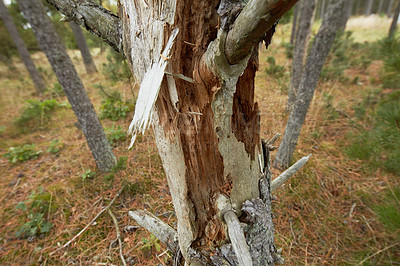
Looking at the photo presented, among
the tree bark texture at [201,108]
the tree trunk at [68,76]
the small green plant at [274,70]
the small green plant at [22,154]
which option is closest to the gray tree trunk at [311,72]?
the tree bark texture at [201,108]

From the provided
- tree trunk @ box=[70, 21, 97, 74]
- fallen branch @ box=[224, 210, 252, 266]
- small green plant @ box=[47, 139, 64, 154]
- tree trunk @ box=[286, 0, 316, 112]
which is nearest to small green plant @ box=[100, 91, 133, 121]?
small green plant @ box=[47, 139, 64, 154]

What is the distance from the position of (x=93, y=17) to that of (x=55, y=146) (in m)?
4.39

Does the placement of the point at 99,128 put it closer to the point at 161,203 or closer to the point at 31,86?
the point at 161,203

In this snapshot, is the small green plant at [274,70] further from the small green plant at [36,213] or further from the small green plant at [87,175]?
the small green plant at [36,213]

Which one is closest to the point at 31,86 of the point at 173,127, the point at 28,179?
the point at 28,179

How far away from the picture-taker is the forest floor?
2199 millimetres

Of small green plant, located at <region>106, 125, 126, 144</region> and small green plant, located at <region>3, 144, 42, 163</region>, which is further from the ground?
Result: small green plant, located at <region>106, 125, 126, 144</region>

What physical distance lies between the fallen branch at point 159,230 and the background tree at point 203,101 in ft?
0.76

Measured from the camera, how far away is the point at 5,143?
15.0 ft

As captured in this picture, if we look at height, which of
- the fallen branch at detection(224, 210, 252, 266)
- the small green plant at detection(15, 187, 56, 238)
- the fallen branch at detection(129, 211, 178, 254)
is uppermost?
the fallen branch at detection(224, 210, 252, 266)

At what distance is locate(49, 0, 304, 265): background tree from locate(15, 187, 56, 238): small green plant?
2722mm

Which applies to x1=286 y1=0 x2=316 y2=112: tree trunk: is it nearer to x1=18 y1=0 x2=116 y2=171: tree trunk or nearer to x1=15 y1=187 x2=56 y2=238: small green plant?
x1=18 y1=0 x2=116 y2=171: tree trunk

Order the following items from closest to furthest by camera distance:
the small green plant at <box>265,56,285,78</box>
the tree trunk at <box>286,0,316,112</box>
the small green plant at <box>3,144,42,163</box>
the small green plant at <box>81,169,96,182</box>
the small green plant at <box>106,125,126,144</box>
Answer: the small green plant at <box>81,169,96,182</box>
the tree trunk at <box>286,0,316,112</box>
the small green plant at <box>106,125,126,144</box>
the small green plant at <box>3,144,42,163</box>
the small green plant at <box>265,56,285,78</box>

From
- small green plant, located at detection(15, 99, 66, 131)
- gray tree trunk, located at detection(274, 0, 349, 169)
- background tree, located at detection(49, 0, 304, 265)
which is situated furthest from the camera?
small green plant, located at detection(15, 99, 66, 131)
